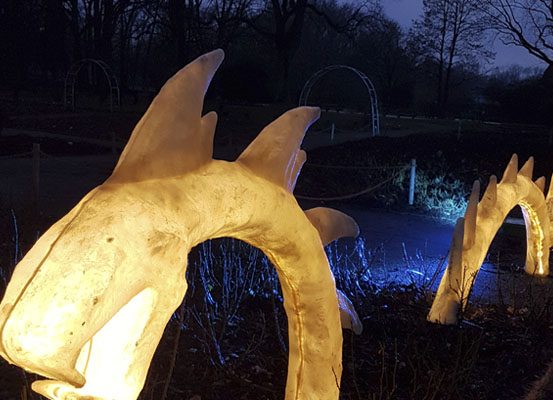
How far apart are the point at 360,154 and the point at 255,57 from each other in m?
18.8

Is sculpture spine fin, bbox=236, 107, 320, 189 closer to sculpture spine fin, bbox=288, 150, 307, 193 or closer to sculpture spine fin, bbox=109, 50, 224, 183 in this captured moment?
sculpture spine fin, bbox=288, 150, 307, 193

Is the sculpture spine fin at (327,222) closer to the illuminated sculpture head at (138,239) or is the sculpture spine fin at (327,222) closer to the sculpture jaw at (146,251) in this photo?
the sculpture jaw at (146,251)

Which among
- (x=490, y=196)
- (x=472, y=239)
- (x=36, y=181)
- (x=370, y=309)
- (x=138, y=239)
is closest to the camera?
(x=138, y=239)

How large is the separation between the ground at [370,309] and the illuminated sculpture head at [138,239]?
1.07m

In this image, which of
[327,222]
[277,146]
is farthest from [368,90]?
[277,146]

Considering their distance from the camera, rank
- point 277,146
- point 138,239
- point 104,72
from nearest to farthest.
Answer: point 138,239 < point 277,146 < point 104,72

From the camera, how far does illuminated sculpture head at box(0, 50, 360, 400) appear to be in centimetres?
110

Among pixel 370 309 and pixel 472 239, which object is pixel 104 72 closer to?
pixel 370 309

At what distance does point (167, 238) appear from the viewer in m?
1.38

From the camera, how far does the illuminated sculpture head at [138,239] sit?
3.61 ft

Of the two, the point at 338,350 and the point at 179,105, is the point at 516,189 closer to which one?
the point at 338,350

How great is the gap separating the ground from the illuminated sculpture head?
1.07 meters

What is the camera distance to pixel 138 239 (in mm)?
1302

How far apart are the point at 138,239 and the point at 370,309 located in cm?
400
